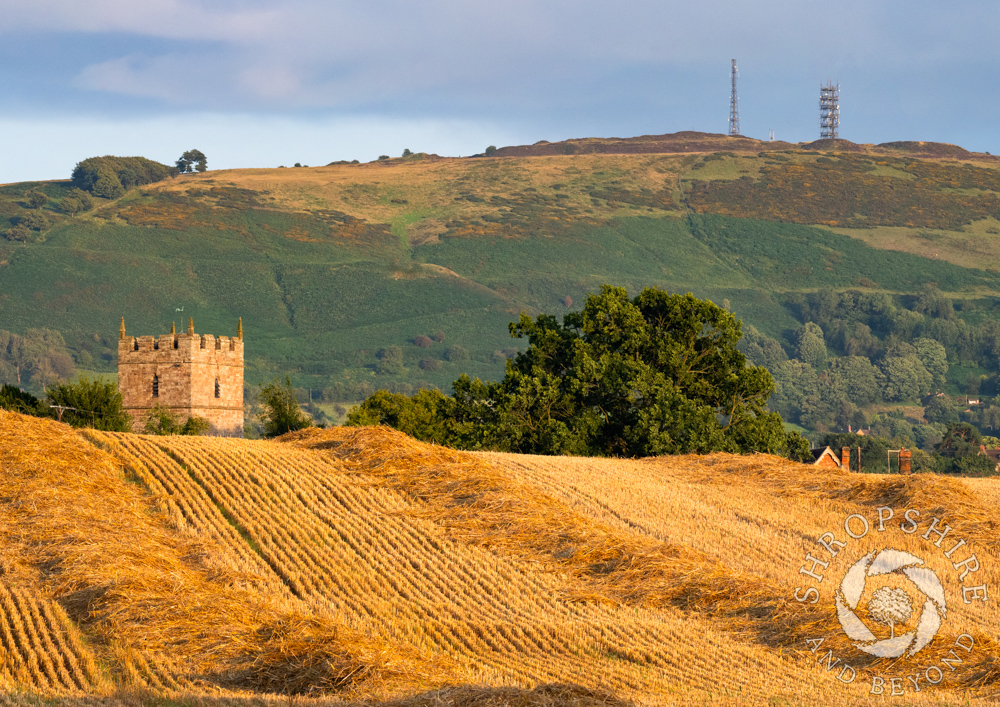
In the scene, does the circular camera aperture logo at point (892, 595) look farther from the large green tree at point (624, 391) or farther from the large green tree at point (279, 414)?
the large green tree at point (279, 414)

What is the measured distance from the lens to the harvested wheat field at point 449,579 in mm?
19438

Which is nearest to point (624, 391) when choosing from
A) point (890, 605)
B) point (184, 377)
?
point (890, 605)

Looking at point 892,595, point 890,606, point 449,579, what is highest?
point 892,595

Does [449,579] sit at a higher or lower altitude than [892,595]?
lower

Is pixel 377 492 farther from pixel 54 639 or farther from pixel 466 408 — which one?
pixel 466 408

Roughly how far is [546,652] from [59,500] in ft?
44.7

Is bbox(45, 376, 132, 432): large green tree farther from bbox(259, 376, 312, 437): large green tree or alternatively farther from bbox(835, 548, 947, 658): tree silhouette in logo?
bbox(835, 548, 947, 658): tree silhouette in logo

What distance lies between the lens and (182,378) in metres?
81.6

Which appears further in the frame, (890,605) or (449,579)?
(449,579)

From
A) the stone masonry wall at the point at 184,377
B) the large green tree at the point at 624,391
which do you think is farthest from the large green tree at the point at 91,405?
the stone masonry wall at the point at 184,377

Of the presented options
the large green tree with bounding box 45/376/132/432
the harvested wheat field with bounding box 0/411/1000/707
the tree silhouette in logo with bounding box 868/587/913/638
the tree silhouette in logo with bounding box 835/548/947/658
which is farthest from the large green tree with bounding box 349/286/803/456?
the tree silhouette in logo with bounding box 868/587/913/638

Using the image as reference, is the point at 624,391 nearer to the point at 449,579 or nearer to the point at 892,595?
the point at 449,579

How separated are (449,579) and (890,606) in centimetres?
984

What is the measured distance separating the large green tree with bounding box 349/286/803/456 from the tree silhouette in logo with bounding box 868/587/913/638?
31.6 m
